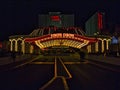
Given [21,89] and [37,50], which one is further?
[37,50]

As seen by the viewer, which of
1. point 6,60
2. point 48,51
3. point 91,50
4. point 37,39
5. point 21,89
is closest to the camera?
point 21,89

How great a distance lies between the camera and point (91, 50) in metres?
147

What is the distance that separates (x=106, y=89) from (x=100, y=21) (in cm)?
18295

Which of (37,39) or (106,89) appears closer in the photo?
(106,89)

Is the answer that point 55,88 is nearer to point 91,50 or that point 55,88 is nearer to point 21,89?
point 21,89

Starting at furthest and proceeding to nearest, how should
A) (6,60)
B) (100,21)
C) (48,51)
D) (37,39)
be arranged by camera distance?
(100,21) → (48,51) → (37,39) → (6,60)

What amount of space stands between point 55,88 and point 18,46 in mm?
133124

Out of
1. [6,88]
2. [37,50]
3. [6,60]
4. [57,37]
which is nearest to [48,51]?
[37,50]

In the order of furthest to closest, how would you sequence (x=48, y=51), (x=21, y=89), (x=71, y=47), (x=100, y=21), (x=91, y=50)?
1. (x=100, y=21)
2. (x=71, y=47)
3. (x=48, y=51)
4. (x=91, y=50)
5. (x=21, y=89)

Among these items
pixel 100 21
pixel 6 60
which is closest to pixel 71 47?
pixel 100 21

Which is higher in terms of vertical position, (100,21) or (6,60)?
(100,21)

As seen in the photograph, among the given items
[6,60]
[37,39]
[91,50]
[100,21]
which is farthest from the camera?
[100,21]

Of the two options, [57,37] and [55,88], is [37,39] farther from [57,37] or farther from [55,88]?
[55,88]

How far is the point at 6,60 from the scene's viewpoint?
5019 centimetres
